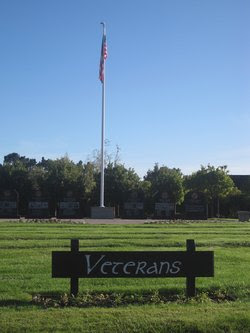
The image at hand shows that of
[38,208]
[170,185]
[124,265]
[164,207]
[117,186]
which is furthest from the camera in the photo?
[170,185]

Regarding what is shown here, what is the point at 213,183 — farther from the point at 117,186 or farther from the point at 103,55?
the point at 103,55

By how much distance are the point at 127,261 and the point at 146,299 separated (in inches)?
27.1

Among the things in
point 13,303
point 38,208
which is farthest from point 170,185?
point 13,303

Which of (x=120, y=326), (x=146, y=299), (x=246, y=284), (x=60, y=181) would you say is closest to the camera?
(x=120, y=326)

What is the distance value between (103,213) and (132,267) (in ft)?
107

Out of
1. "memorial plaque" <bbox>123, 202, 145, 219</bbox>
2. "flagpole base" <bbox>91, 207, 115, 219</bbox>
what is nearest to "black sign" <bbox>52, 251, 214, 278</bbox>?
"flagpole base" <bbox>91, 207, 115, 219</bbox>

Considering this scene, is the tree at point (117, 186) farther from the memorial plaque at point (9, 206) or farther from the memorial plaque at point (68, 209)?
the memorial plaque at point (9, 206)

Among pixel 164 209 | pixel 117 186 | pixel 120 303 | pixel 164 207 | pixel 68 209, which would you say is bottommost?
pixel 120 303

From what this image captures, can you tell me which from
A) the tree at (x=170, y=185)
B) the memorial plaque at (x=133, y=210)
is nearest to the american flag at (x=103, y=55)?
the memorial plaque at (x=133, y=210)

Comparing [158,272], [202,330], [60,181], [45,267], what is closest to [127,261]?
[158,272]

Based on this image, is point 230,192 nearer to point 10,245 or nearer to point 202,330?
point 10,245

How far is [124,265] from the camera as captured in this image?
8.48m

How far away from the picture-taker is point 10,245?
15250 mm

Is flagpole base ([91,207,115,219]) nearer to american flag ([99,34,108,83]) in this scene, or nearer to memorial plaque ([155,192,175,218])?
memorial plaque ([155,192,175,218])
